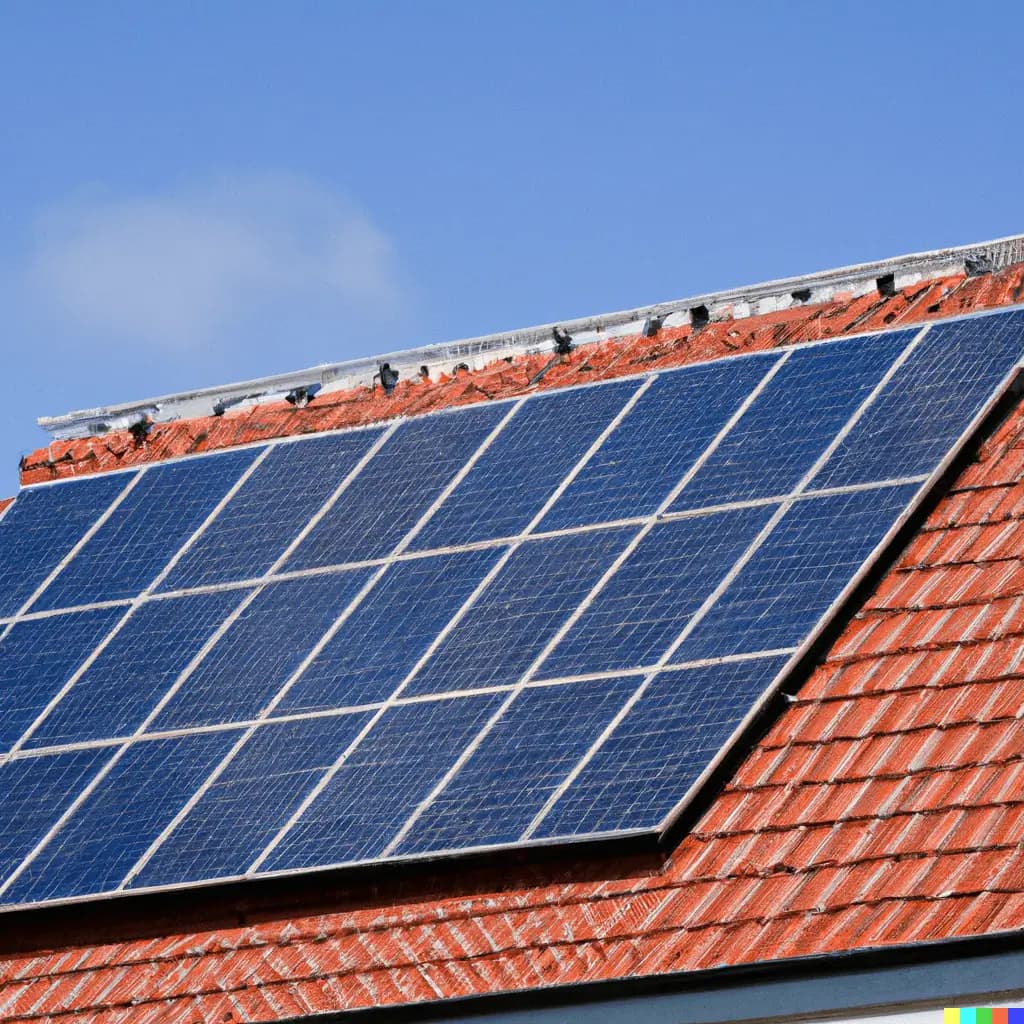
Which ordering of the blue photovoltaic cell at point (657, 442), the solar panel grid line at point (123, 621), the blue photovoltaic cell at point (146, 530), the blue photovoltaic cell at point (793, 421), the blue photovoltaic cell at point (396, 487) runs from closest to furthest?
the blue photovoltaic cell at point (793, 421), the blue photovoltaic cell at point (657, 442), the solar panel grid line at point (123, 621), the blue photovoltaic cell at point (396, 487), the blue photovoltaic cell at point (146, 530)

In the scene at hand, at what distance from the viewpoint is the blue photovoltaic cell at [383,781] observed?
11102 mm

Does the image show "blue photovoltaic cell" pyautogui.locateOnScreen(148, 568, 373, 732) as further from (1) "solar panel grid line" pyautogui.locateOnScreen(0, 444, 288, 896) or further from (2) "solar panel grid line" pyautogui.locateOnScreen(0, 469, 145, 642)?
(2) "solar panel grid line" pyautogui.locateOnScreen(0, 469, 145, 642)

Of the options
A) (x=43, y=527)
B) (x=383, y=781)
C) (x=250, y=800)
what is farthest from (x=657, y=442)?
(x=43, y=527)

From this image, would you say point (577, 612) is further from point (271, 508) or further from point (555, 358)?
point (555, 358)

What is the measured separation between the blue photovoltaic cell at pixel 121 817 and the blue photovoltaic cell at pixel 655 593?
1864mm

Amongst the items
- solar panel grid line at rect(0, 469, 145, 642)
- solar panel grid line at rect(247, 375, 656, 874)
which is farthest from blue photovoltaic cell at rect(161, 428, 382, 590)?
solar panel grid line at rect(247, 375, 656, 874)

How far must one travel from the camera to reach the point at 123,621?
13227 mm

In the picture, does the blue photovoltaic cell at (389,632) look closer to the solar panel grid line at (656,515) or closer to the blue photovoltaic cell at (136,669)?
the solar panel grid line at (656,515)

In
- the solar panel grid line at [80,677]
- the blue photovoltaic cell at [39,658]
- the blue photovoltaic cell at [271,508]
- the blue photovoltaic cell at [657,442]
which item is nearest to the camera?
the solar panel grid line at [80,677]

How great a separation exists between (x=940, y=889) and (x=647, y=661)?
210 cm

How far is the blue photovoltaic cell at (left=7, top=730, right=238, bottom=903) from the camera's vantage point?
11.6 m

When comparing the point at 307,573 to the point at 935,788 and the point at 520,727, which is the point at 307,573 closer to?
the point at 520,727

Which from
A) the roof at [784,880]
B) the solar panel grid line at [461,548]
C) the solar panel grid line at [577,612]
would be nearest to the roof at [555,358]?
the solar panel grid line at [577,612]

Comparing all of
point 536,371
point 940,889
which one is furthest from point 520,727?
point 536,371
